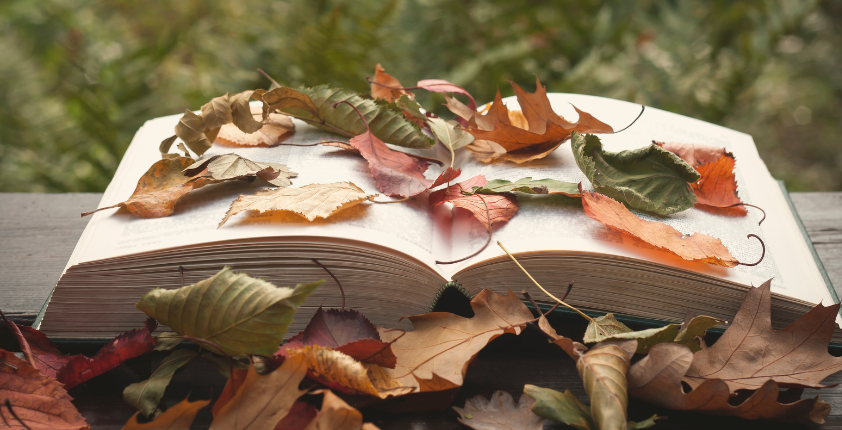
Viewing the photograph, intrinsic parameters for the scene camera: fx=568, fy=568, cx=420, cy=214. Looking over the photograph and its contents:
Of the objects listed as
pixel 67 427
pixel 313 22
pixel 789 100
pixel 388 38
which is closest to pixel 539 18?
pixel 388 38

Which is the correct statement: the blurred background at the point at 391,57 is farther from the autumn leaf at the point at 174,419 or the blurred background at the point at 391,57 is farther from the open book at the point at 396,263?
the autumn leaf at the point at 174,419

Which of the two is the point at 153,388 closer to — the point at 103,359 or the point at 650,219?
the point at 103,359

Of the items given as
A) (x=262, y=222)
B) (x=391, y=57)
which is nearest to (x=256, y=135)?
(x=262, y=222)

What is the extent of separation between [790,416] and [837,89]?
213cm

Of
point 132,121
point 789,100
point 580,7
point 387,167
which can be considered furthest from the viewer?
point 789,100

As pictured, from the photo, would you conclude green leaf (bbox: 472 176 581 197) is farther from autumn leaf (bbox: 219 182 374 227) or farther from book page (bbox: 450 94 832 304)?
autumn leaf (bbox: 219 182 374 227)

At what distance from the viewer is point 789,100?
224cm

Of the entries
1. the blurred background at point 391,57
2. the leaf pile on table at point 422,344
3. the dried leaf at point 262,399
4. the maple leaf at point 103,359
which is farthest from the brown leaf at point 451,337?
the blurred background at point 391,57

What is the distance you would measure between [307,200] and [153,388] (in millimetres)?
228

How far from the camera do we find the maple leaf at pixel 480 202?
25.3 inches

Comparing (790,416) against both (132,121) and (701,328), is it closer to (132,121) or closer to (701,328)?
(701,328)

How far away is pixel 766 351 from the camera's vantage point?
0.55m

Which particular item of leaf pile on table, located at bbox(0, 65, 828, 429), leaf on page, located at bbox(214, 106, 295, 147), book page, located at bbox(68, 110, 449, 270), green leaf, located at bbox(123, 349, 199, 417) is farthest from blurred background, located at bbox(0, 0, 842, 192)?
green leaf, located at bbox(123, 349, 199, 417)

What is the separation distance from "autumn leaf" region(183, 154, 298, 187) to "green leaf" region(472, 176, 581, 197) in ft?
0.77
